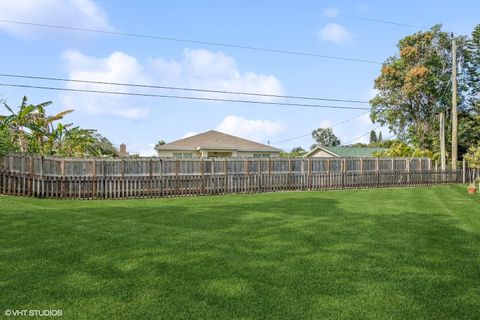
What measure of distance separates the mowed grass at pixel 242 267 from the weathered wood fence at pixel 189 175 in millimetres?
6716

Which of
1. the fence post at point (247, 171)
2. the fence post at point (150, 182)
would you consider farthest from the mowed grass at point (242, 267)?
the fence post at point (247, 171)

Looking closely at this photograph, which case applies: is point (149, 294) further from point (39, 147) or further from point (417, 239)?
point (39, 147)

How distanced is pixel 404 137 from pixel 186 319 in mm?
44041

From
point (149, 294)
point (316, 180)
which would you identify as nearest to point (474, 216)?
point (149, 294)

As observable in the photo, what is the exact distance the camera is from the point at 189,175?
18.7m

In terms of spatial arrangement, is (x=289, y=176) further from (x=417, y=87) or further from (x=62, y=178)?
(x=417, y=87)

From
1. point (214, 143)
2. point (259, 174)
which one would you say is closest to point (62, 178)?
point (259, 174)

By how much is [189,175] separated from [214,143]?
17610 mm

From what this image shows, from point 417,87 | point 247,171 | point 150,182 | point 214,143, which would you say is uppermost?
point 417,87

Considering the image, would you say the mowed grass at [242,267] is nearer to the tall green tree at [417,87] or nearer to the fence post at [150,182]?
the fence post at [150,182]

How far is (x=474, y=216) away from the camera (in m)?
10.6

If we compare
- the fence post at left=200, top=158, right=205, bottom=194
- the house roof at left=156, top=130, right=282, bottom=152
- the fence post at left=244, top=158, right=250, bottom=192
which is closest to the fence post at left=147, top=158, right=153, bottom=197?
the fence post at left=200, top=158, right=205, bottom=194

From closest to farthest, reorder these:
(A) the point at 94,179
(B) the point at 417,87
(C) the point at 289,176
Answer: (A) the point at 94,179 → (C) the point at 289,176 → (B) the point at 417,87

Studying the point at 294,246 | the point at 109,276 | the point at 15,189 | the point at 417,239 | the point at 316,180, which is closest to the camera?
the point at 109,276
